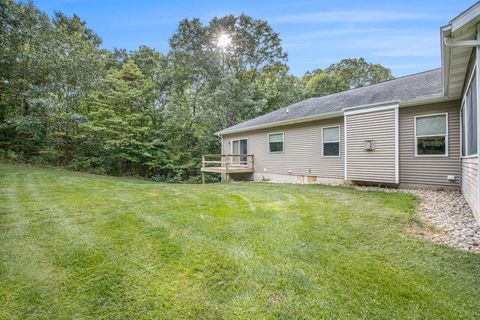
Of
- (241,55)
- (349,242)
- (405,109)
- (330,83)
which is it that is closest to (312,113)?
(405,109)

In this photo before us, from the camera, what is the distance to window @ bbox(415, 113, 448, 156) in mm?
6454

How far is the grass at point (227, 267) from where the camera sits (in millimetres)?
1994

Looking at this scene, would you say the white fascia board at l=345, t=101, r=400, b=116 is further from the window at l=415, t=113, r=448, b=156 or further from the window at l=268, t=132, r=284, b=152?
the window at l=268, t=132, r=284, b=152

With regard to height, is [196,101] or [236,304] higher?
[196,101]

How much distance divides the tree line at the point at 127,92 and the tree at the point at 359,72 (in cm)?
922

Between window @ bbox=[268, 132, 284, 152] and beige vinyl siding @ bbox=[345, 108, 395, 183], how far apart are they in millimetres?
3587

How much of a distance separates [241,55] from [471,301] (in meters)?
22.0

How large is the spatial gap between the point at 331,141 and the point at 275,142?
9.77 ft

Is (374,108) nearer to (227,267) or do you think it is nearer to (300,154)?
(300,154)

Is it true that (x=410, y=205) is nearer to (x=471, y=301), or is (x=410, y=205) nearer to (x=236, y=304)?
(x=471, y=301)

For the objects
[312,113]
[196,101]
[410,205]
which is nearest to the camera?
[410,205]

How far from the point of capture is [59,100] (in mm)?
14797

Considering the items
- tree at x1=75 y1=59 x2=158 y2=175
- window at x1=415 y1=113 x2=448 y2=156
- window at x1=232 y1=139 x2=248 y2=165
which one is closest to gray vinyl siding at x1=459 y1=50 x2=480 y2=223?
window at x1=415 y1=113 x2=448 y2=156

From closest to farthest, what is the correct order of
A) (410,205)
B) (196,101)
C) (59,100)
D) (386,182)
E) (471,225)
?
(471,225), (410,205), (386,182), (59,100), (196,101)
